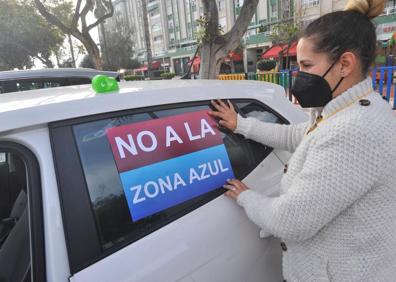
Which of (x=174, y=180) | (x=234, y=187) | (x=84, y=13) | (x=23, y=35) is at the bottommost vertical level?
(x=234, y=187)

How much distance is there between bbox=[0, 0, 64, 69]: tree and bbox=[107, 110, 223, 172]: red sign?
2070 cm

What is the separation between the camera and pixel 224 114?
5.34 feet

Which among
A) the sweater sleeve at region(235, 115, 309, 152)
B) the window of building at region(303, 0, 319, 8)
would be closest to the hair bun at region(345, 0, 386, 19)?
the sweater sleeve at region(235, 115, 309, 152)

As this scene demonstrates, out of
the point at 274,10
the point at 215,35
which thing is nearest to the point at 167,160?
the point at 215,35

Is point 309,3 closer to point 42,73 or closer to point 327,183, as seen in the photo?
point 42,73

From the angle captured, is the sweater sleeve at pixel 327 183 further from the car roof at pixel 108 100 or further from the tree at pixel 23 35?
the tree at pixel 23 35

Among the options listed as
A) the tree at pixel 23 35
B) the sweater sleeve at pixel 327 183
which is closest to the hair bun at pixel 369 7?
the sweater sleeve at pixel 327 183

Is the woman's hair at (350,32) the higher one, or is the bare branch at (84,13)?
the bare branch at (84,13)

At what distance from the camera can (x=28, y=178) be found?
3.52 ft

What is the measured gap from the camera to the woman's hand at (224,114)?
5.29ft

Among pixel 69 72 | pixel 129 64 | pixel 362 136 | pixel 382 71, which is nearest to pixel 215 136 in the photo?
pixel 362 136

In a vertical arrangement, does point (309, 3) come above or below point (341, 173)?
above

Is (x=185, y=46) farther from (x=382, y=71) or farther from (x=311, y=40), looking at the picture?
(x=311, y=40)

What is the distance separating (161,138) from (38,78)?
3.54m
